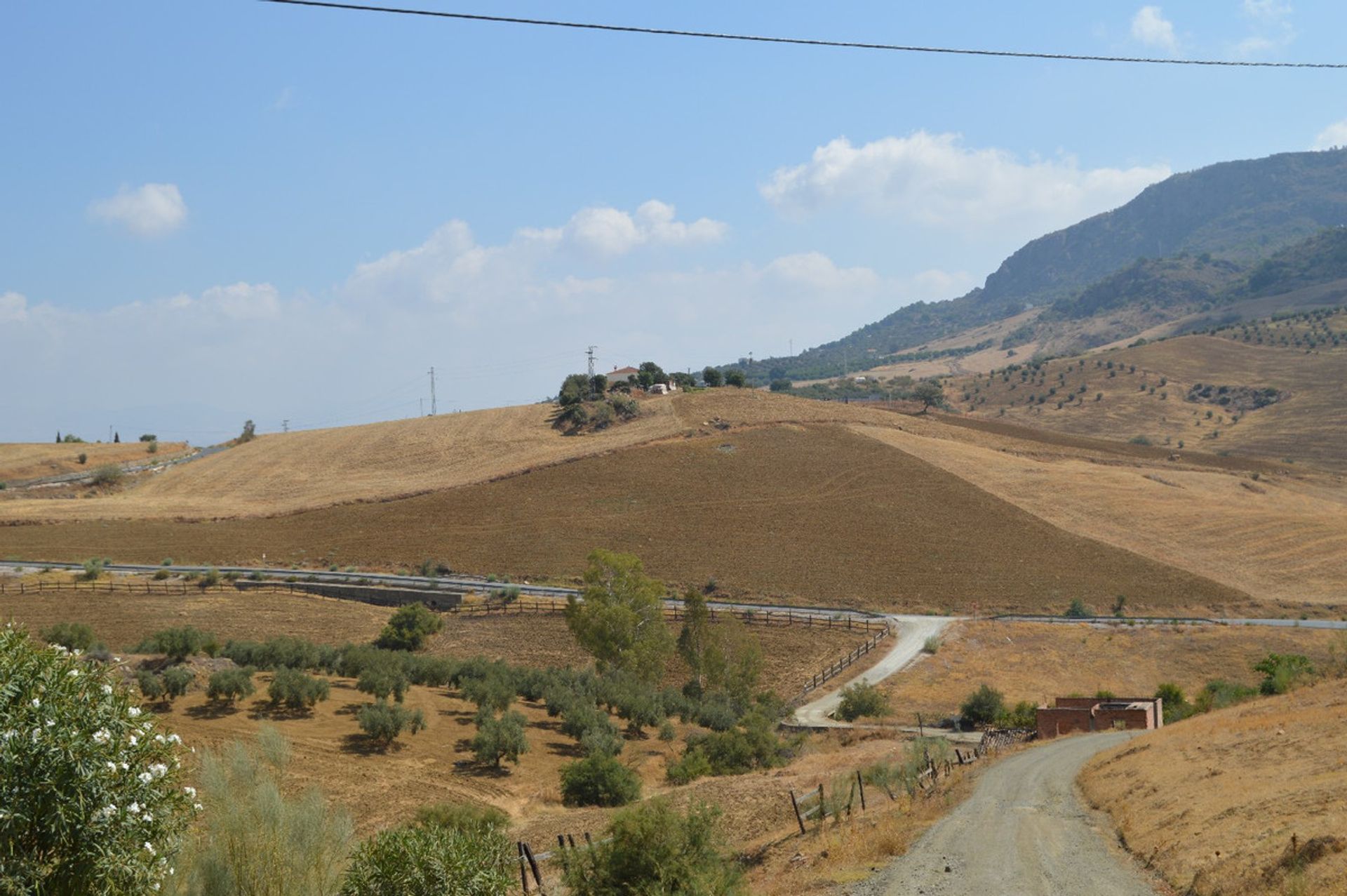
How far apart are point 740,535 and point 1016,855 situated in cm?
5926

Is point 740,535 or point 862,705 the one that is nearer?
point 862,705

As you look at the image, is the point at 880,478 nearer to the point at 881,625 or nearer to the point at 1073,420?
the point at 881,625

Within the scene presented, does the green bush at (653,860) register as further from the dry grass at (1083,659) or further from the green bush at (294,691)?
the dry grass at (1083,659)

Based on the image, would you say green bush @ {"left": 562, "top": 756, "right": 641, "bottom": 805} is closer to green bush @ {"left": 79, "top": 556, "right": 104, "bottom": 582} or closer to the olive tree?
the olive tree

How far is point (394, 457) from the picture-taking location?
10775 centimetres

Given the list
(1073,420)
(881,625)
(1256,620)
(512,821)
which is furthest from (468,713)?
(1073,420)

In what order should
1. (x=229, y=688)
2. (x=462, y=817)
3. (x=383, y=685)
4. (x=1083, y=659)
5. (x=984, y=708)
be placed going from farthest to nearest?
1. (x=1083, y=659)
2. (x=984, y=708)
3. (x=383, y=685)
4. (x=229, y=688)
5. (x=462, y=817)

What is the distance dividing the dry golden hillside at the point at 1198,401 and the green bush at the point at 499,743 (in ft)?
384

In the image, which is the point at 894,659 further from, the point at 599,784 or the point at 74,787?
the point at 74,787

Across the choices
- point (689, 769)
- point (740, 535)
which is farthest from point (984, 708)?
point (740, 535)

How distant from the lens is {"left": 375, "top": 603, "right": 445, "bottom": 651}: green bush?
55.9m

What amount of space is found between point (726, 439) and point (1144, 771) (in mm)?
73712

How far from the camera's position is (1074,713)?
41844 mm

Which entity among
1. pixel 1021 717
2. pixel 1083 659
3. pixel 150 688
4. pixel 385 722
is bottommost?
pixel 1083 659
